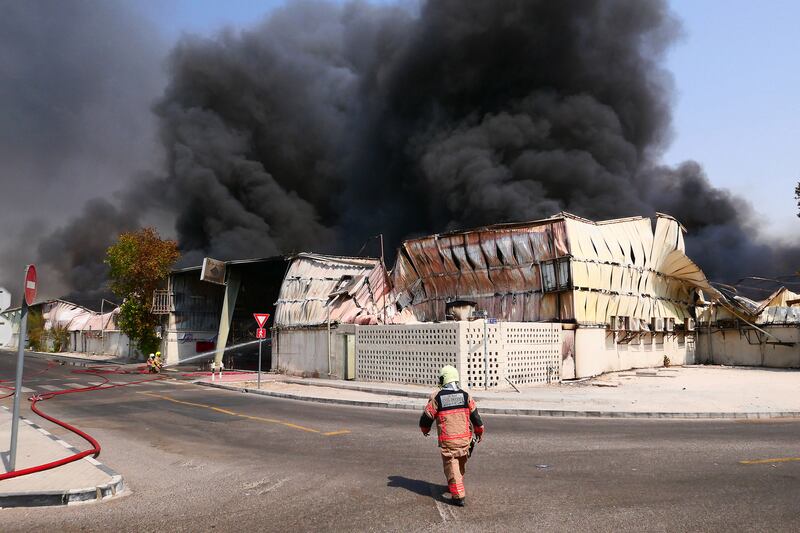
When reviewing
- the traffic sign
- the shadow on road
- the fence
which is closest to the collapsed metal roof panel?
the fence

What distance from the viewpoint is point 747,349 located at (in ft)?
92.1

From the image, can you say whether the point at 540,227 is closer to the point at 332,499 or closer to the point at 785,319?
the point at 785,319

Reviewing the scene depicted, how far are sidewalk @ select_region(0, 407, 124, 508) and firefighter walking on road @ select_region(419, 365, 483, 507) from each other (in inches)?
138

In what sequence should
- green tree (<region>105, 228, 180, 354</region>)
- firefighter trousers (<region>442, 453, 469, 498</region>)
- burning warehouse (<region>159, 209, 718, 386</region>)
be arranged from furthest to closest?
green tree (<region>105, 228, 180, 354</region>) → burning warehouse (<region>159, 209, 718, 386</region>) → firefighter trousers (<region>442, 453, 469, 498</region>)

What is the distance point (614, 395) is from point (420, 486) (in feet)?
34.8

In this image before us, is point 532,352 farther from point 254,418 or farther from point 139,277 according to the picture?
point 139,277

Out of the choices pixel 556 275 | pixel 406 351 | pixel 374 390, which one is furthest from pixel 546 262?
pixel 374 390

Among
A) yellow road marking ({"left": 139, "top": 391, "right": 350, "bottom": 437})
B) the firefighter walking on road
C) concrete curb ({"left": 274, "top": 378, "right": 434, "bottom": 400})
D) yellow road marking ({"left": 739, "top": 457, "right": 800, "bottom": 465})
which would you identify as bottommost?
concrete curb ({"left": 274, "top": 378, "right": 434, "bottom": 400})

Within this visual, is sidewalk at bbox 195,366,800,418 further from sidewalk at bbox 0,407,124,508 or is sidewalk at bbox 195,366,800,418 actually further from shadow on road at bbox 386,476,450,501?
sidewalk at bbox 0,407,124,508

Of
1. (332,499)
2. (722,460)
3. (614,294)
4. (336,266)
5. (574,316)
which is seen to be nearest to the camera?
(332,499)

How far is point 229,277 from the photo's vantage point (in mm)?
29125

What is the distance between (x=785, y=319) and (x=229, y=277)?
1084 inches

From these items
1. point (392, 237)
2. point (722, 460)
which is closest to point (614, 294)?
point (722, 460)

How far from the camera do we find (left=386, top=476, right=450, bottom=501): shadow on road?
18.3ft
